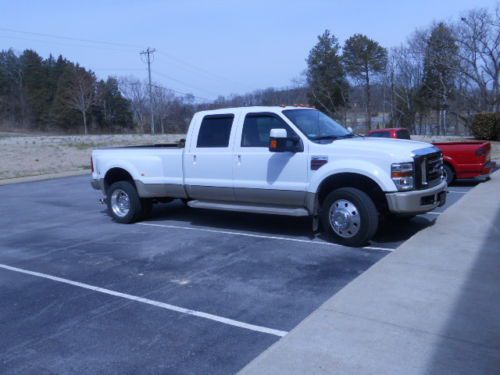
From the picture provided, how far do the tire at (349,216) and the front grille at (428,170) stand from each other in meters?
0.76

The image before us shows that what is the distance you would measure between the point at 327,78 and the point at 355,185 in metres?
49.5

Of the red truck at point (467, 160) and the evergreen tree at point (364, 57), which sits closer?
the red truck at point (467, 160)

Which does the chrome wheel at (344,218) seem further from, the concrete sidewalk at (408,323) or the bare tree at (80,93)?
the bare tree at (80,93)

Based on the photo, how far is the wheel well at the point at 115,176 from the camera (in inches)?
393

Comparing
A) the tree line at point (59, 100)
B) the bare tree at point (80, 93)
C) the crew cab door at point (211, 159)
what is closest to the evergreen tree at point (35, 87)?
the tree line at point (59, 100)

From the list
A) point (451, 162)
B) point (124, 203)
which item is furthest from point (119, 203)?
point (451, 162)

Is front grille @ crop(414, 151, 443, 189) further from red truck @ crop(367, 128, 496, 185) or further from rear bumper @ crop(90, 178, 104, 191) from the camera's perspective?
rear bumper @ crop(90, 178, 104, 191)

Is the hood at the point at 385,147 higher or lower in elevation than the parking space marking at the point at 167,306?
higher

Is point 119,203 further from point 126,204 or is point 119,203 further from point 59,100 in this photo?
point 59,100

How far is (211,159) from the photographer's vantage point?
8602 millimetres

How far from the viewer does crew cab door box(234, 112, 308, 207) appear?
7688 millimetres

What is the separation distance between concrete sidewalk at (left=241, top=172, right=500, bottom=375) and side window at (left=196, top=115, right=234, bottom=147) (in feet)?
11.6

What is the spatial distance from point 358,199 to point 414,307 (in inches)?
96.9

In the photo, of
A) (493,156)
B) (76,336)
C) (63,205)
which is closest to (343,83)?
(493,156)
